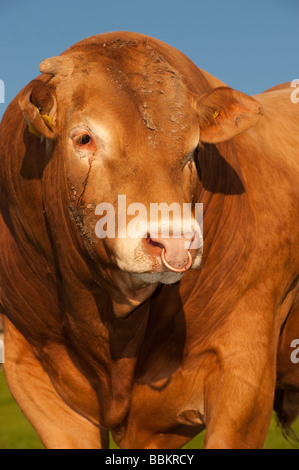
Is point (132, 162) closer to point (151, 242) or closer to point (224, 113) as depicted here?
point (151, 242)

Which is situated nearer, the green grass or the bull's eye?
the bull's eye

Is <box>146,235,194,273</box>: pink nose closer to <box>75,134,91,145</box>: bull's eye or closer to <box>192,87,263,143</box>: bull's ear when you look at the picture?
<box>75,134,91,145</box>: bull's eye

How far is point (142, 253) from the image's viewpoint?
3770 mm

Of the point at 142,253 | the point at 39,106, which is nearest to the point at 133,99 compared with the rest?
the point at 39,106

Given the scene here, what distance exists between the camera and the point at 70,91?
167 inches

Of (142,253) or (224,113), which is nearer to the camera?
(142,253)

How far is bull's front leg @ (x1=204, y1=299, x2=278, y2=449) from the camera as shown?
15.0ft

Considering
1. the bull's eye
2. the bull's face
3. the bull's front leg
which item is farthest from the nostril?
the bull's front leg

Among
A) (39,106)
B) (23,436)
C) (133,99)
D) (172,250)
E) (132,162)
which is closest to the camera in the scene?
(172,250)

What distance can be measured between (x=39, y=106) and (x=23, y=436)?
19.1 ft

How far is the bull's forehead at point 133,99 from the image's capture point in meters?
4.02

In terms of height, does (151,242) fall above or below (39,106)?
below

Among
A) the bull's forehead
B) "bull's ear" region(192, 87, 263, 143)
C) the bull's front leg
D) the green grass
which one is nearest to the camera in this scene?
the bull's forehead

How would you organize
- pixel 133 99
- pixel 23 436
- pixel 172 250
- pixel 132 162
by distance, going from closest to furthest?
pixel 172 250
pixel 132 162
pixel 133 99
pixel 23 436
